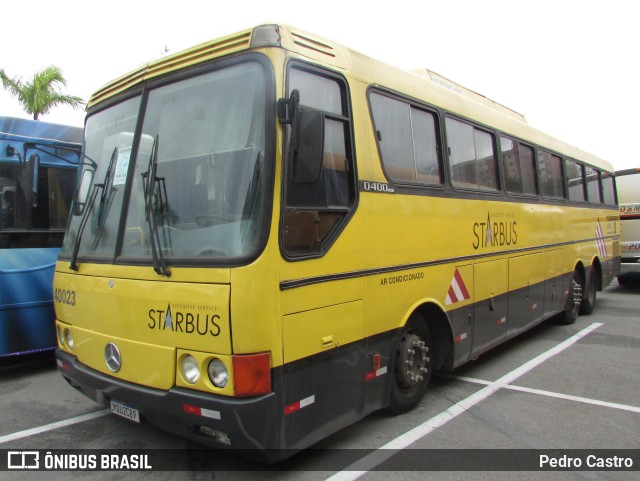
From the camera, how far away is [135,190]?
11.5 feet

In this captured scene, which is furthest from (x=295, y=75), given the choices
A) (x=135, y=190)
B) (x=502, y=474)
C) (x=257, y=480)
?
(x=502, y=474)

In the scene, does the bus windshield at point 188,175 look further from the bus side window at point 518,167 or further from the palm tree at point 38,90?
the palm tree at point 38,90

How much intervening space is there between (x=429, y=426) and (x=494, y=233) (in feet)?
8.46

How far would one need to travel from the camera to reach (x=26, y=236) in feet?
19.3

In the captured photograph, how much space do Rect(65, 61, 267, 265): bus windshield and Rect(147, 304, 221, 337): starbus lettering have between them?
1.10 feet

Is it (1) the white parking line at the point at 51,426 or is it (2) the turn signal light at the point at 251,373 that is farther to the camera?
(1) the white parking line at the point at 51,426

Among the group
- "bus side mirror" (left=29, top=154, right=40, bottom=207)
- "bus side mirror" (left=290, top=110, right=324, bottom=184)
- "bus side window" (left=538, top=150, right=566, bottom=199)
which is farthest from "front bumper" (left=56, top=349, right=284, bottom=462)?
"bus side window" (left=538, top=150, right=566, bottom=199)

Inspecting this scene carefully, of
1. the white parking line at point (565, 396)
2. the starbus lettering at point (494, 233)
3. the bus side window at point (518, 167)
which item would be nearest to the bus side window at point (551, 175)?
the bus side window at point (518, 167)

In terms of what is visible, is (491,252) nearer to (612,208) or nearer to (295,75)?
(295,75)

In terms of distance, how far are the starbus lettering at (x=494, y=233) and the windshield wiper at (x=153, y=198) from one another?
3513 mm

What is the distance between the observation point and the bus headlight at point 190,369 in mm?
3013

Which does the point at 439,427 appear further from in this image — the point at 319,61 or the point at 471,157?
the point at 319,61

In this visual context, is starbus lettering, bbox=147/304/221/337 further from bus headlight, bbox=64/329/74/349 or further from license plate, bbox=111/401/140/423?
bus headlight, bbox=64/329/74/349

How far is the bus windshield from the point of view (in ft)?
9.92
